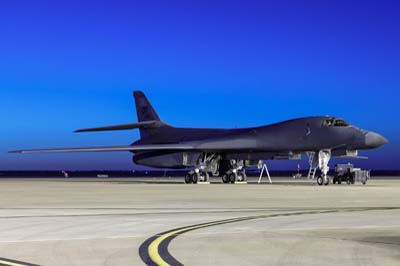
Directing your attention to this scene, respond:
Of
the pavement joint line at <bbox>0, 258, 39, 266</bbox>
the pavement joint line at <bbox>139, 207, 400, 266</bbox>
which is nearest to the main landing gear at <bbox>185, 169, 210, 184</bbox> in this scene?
the pavement joint line at <bbox>139, 207, 400, 266</bbox>

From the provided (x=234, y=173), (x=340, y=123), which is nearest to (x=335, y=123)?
(x=340, y=123)

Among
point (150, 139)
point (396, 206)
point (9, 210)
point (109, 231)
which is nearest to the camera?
point (109, 231)

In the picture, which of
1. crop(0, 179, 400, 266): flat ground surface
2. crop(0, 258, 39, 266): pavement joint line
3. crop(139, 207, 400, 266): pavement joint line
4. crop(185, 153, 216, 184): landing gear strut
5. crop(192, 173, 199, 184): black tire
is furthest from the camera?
crop(185, 153, 216, 184): landing gear strut

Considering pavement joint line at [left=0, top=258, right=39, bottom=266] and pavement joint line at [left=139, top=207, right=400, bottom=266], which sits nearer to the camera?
pavement joint line at [left=0, top=258, right=39, bottom=266]

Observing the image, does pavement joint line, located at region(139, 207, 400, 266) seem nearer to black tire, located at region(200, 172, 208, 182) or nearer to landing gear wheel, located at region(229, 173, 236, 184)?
black tire, located at region(200, 172, 208, 182)

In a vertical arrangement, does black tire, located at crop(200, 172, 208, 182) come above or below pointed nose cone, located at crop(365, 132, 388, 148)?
below

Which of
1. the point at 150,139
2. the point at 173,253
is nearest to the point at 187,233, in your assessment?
the point at 173,253

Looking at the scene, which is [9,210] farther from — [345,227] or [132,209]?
[345,227]

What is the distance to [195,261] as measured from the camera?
7.71 meters

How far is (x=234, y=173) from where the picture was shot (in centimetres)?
4247

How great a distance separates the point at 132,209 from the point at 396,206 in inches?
288

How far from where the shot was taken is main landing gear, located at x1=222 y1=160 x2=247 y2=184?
140 feet

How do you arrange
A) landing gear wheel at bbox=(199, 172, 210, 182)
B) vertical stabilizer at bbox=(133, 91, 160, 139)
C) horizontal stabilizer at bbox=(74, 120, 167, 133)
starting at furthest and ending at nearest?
vertical stabilizer at bbox=(133, 91, 160, 139), horizontal stabilizer at bbox=(74, 120, 167, 133), landing gear wheel at bbox=(199, 172, 210, 182)

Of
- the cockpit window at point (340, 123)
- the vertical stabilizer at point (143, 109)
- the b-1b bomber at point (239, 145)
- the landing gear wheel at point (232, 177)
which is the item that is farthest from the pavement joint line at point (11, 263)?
the vertical stabilizer at point (143, 109)
